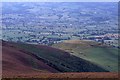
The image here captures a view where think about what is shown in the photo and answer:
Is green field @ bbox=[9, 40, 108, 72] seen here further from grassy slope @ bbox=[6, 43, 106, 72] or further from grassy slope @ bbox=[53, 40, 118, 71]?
grassy slope @ bbox=[53, 40, 118, 71]

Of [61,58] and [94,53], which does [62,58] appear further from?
[94,53]

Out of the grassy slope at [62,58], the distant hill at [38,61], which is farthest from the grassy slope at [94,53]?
the distant hill at [38,61]

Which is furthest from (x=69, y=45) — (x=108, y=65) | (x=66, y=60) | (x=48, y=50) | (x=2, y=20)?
(x=2, y=20)

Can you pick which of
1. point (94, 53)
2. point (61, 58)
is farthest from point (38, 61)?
point (94, 53)

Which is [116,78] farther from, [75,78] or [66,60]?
[66,60]

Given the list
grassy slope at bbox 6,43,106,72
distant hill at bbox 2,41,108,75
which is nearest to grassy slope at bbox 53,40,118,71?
grassy slope at bbox 6,43,106,72

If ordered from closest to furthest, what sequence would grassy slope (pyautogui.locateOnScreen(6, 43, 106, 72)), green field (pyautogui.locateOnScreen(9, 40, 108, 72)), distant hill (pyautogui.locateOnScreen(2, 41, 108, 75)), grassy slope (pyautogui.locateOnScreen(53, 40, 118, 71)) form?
distant hill (pyautogui.locateOnScreen(2, 41, 108, 75)), green field (pyautogui.locateOnScreen(9, 40, 108, 72)), grassy slope (pyautogui.locateOnScreen(6, 43, 106, 72)), grassy slope (pyautogui.locateOnScreen(53, 40, 118, 71))
